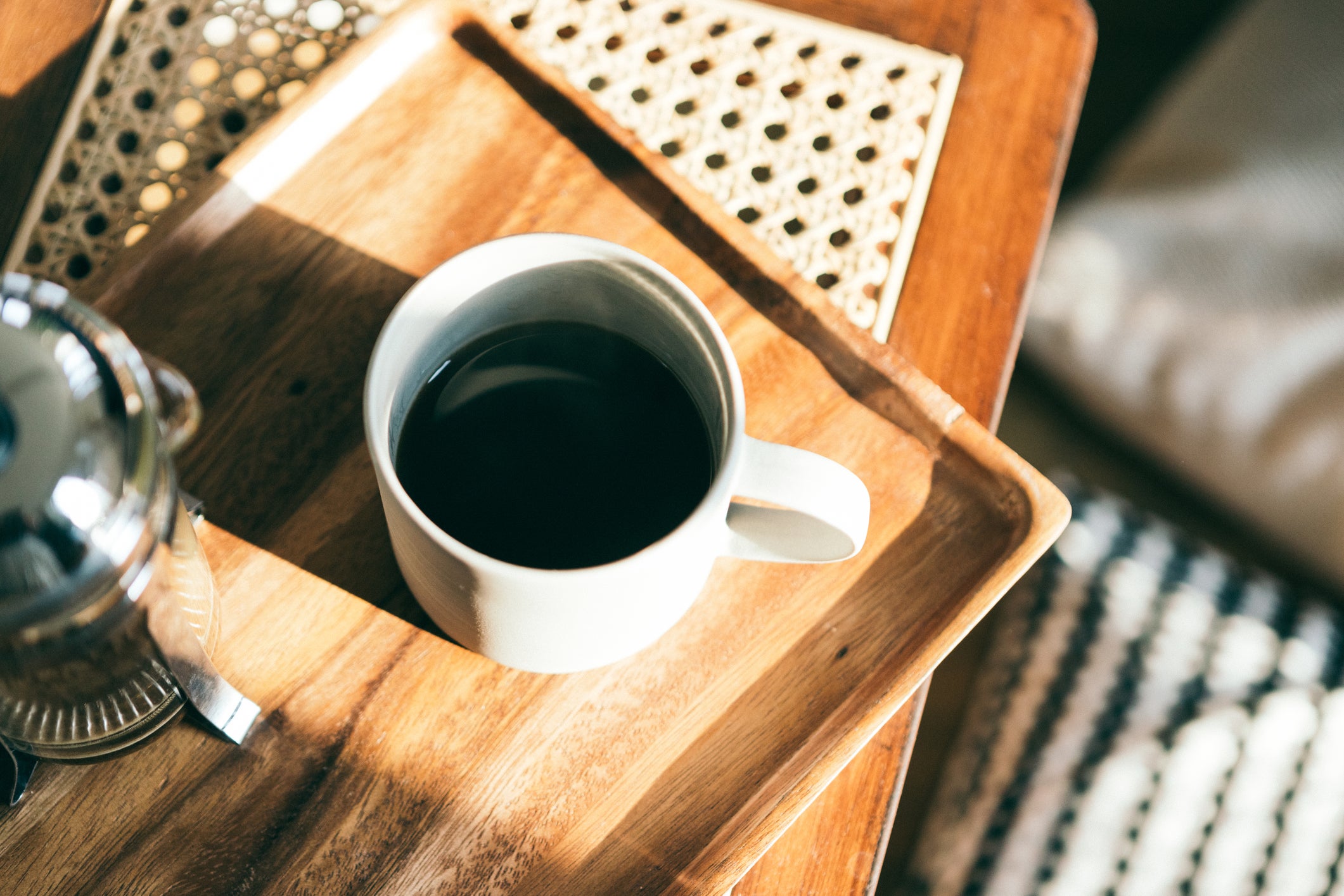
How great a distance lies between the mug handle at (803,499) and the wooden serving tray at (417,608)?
0.31 feet

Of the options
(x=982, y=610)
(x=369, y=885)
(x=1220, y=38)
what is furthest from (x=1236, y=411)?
(x=369, y=885)

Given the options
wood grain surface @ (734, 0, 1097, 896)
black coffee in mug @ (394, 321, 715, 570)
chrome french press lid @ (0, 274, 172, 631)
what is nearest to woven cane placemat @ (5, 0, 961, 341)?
wood grain surface @ (734, 0, 1097, 896)

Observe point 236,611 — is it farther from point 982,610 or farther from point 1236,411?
point 1236,411

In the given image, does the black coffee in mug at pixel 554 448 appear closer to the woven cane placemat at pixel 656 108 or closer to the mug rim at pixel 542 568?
the mug rim at pixel 542 568

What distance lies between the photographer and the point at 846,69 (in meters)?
0.59

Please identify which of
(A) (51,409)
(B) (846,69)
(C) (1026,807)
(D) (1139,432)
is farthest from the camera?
(D) (1139,432)

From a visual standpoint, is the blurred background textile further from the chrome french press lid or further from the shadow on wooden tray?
the chrome french press lid

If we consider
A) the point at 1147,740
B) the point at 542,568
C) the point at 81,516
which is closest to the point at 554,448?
the point at 542,568

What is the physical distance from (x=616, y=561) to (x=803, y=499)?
73mm

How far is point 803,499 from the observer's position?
0.32 meters

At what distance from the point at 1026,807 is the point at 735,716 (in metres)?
0.39

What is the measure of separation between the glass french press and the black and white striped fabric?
585mm

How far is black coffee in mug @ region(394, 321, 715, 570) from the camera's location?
1.24 ft

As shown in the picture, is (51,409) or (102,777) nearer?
(51,409)
